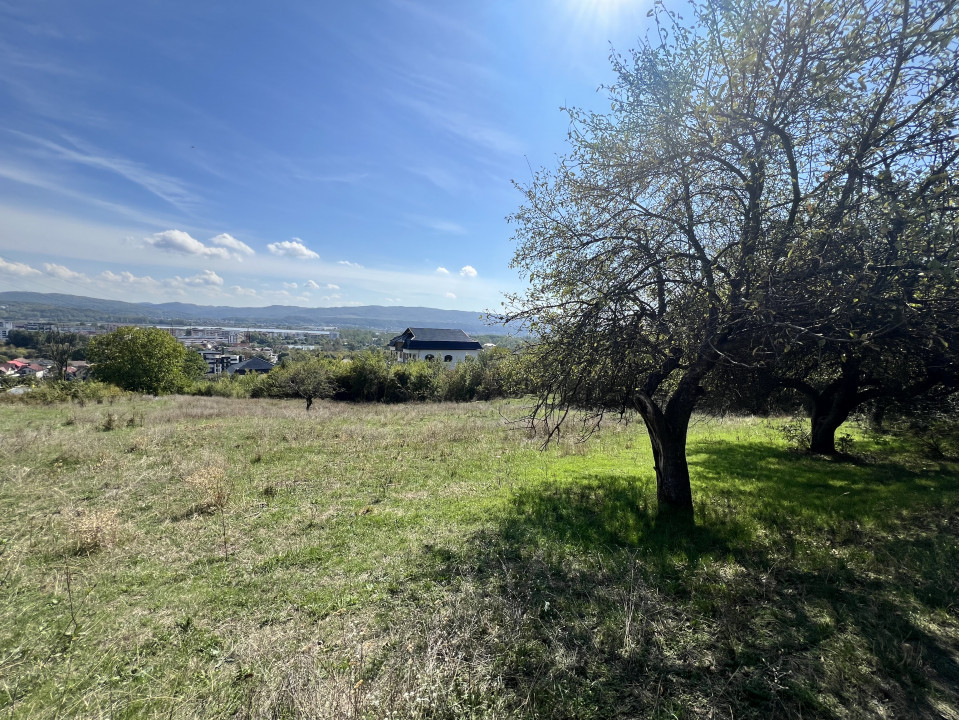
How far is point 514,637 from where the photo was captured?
389 centimetres

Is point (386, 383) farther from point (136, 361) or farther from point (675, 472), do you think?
point (675, 472)

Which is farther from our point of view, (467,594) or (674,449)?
(674,449)

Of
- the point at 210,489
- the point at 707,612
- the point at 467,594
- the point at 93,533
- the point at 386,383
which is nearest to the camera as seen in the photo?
the point at 707,612

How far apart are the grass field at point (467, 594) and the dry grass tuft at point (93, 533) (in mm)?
32

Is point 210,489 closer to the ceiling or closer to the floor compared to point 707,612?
closer to the floor

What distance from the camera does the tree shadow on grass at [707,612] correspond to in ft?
10.4

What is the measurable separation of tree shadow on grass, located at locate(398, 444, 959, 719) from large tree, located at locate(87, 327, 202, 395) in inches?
1870

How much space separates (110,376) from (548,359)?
51.0 meters

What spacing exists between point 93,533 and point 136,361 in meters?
46.1

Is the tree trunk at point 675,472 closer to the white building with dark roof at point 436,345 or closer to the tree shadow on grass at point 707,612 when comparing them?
the tree shadow on grass at point 707,612

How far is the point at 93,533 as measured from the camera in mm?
5816

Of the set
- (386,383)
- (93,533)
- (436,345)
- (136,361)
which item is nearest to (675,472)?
(93,533)

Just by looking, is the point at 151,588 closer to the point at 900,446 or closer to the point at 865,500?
the point at 865,500

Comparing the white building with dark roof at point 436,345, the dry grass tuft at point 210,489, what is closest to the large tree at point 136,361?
the white building with dark roof at point 436,345
